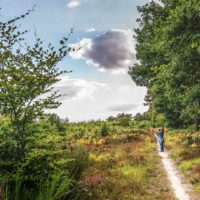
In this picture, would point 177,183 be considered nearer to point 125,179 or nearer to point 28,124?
point 125,179

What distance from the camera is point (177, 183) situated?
1444 centimetres

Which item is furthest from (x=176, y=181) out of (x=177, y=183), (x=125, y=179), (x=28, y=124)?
(x=28, y=124)

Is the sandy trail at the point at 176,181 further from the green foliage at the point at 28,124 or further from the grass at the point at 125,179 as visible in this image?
the green foliage at the point at 28,124

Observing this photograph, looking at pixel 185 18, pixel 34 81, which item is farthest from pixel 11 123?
pixel 185 18

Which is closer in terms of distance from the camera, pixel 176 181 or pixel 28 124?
pixel 28 124

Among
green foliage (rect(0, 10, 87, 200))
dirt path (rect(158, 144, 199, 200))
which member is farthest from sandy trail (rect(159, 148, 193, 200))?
green foliage (rect(0, 10, 87, 200))

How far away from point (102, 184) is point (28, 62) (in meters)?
5.01

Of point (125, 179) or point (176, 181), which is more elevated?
point (125, 179)

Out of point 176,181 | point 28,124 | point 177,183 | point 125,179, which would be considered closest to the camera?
point 28,124

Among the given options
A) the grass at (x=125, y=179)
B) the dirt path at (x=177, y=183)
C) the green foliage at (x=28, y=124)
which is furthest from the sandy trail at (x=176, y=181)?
the green foliage at (x=28, y=124)

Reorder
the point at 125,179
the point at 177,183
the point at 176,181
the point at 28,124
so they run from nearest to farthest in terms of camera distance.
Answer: the point at 28,124
the point at 125,179
the point at 177,183
the point at 176,181

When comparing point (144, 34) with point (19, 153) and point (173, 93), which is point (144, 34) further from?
point (19, 153)

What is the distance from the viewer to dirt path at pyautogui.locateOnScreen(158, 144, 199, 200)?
12438mm

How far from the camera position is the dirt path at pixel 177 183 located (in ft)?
40.8
